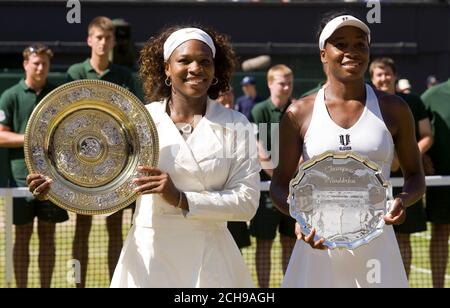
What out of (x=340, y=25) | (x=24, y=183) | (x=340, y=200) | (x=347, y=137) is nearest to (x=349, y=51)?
(x=340, y=25)

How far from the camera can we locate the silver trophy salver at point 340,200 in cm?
424

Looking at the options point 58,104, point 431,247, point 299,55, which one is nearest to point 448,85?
point 431,247

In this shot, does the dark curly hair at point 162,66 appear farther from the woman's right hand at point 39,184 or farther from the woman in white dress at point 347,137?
the woman's right hand at point 39,184

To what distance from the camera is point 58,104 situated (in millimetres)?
4336

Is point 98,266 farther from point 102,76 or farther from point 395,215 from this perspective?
point 395,215

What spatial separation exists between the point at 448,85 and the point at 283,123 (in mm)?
3949

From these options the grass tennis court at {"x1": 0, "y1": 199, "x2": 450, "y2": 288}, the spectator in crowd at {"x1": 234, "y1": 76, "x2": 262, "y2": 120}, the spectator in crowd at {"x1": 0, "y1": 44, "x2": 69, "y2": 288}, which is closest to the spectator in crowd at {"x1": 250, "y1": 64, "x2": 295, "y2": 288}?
the grass tennis court at {"x1": 0, "y1": 199, "x2": 450, "y2": 288}

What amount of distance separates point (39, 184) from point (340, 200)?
1.24 metres

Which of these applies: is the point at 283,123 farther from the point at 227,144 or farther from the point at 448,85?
the point at 448,85

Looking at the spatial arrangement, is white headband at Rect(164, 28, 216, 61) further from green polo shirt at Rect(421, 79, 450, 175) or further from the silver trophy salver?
green polo shirt at Rect(421, 79, 450, 175)

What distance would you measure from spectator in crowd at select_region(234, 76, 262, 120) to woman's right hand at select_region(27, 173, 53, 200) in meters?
8.54

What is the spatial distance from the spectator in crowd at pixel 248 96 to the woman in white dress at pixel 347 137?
26.9 feet

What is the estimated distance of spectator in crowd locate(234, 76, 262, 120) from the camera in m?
13.0

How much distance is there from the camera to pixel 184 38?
4.40 meters
